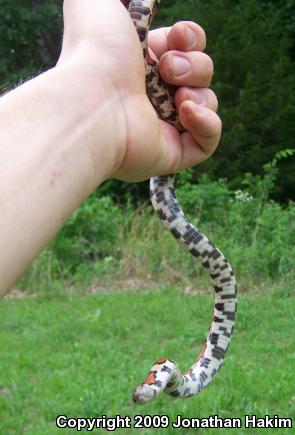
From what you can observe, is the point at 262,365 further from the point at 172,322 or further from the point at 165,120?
the point at 165,120

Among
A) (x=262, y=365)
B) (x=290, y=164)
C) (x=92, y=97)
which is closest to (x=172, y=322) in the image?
(x=262, y=365)

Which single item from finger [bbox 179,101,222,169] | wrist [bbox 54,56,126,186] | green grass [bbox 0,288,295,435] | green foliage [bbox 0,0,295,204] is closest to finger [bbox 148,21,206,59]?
finger [bbox 179,101,222,169]

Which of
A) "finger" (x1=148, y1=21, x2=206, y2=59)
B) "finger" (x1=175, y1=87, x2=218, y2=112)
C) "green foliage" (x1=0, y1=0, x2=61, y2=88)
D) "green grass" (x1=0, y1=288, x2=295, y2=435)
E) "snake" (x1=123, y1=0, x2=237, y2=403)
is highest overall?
"finger" (x1=148, y1=21, x2=206, y2=59)

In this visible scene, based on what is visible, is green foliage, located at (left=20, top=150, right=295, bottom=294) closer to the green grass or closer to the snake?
the green grass

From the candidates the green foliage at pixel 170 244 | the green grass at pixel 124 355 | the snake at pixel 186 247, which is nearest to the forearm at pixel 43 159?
the snake at pixel 186 247

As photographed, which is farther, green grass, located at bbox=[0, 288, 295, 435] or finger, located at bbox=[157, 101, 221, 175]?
green grass, located at bbox=[0, 288, 295, 435]

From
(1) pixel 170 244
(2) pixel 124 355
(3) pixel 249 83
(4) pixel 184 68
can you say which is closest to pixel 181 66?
(4) pixel 184 68

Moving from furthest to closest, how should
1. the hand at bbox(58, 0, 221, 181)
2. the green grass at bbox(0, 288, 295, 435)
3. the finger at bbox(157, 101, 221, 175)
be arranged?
the green grass at bbox(0, 288, 295, 435) < the finger at bbox(157, 101, 221, 175) < the hand at bbox(58, 0, 221, 181)
